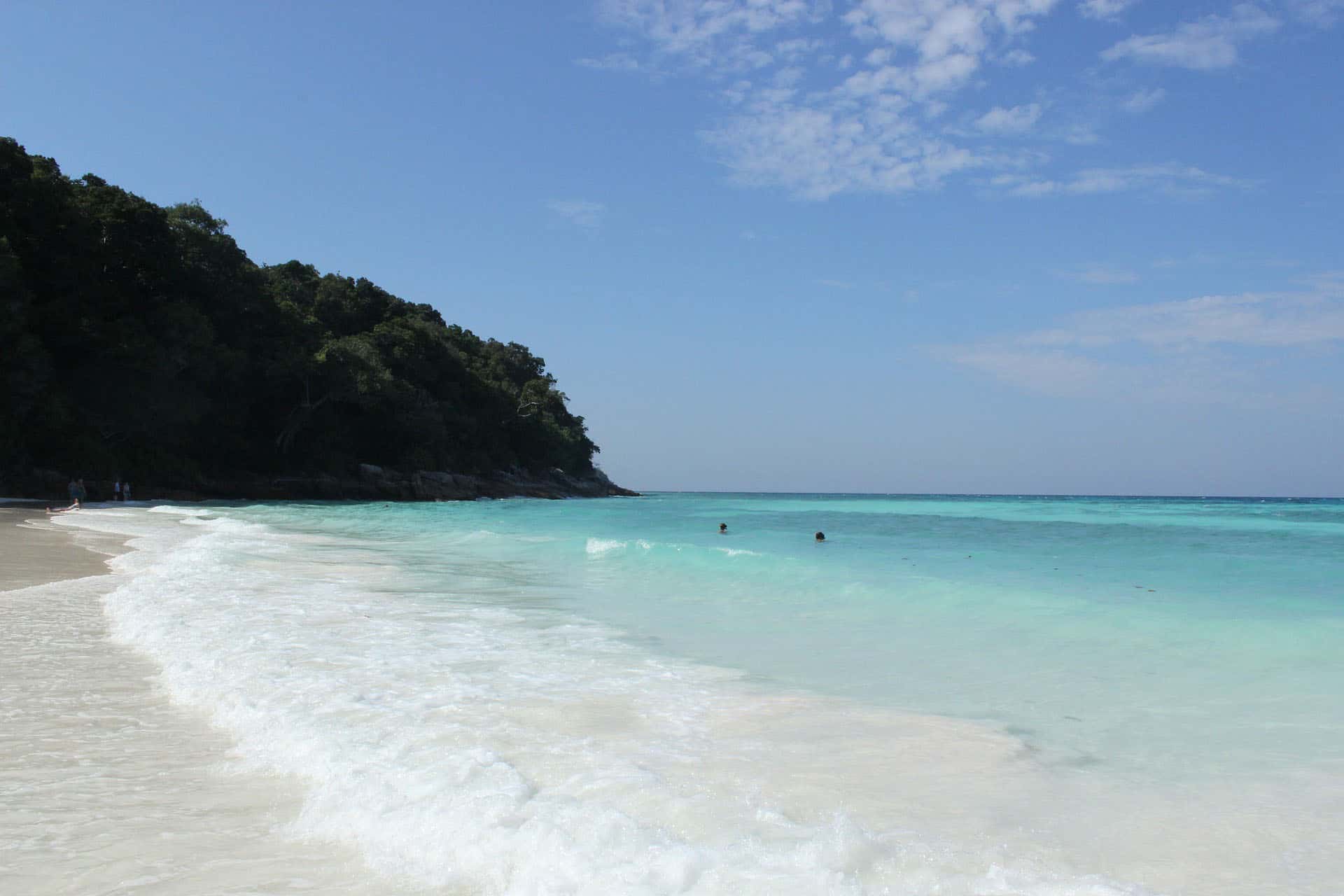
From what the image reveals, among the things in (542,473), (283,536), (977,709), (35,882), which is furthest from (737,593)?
(542,473)

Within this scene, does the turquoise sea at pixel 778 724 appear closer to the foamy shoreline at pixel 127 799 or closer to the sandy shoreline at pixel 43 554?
the foamy shoreline at pixel 127 799

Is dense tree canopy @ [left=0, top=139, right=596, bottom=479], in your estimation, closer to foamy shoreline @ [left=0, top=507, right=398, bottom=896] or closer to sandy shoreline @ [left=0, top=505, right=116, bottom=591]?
sandy shoreline @ [left=0, top=505, right=116, bottom=591]

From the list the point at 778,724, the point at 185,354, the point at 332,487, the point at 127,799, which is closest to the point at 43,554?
the point at 127,799

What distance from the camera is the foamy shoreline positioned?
237 cm

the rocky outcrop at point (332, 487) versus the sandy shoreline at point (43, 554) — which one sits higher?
the rocky outcrop at point (332, 487)

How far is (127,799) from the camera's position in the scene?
9.59ft

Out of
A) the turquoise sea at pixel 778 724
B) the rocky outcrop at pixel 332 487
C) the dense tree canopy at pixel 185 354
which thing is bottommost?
the turquoise sea at pixel 778 724

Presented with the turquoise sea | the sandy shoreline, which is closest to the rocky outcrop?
the sandy shoreline

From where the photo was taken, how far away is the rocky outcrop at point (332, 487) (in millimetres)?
29000

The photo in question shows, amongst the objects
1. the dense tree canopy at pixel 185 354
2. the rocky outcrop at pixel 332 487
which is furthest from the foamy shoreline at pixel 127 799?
the rocky outcrop at pixel 332 487

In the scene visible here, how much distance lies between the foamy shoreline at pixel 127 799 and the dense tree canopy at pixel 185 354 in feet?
94.1

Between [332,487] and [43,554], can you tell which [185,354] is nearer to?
[332,487]

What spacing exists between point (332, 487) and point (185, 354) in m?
14.4

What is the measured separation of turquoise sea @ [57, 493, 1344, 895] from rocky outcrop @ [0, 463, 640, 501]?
930 inches
